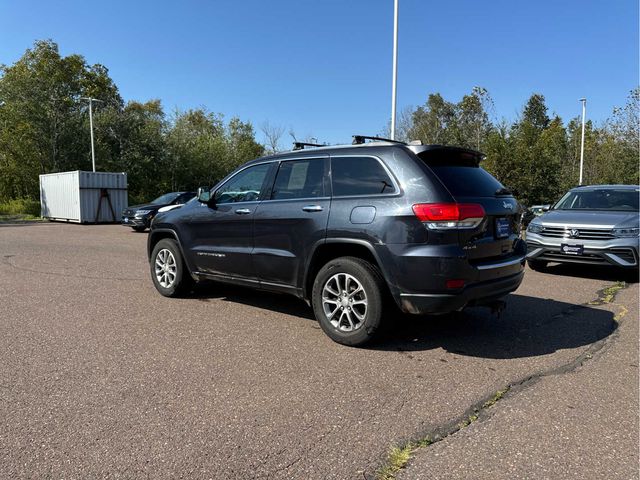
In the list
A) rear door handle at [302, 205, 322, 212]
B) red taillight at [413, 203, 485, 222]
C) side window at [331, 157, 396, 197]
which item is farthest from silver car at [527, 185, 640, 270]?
rear door handle at [302, 205, 322, 212]

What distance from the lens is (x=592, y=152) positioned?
35.4 metres

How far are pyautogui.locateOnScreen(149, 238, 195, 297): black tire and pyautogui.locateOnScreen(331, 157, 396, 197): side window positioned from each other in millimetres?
2739

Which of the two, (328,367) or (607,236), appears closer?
(328,367)

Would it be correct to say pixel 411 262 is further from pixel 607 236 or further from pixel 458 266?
pixel 607 236

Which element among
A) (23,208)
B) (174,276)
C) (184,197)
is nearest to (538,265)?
(174,276)

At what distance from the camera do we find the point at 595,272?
9.52 meters

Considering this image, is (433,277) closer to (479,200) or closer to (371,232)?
(371,232)

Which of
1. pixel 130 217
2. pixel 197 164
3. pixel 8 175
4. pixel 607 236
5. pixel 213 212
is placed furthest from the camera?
pixel 197 164

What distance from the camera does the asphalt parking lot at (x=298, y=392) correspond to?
2.79m

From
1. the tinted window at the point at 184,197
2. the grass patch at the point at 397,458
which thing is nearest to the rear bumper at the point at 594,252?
the grass patch at the point at 397,458

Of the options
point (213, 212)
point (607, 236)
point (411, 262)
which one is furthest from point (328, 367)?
point (607, 236)

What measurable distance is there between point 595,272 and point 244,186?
7151 millimetres

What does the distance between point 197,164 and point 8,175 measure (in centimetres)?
1316

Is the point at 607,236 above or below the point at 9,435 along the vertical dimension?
above
